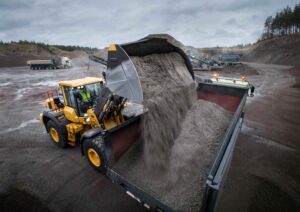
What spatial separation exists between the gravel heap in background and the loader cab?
1.58 metres

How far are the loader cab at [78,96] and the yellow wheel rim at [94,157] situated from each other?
111 centimetres

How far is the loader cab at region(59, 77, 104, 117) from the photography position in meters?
4.11

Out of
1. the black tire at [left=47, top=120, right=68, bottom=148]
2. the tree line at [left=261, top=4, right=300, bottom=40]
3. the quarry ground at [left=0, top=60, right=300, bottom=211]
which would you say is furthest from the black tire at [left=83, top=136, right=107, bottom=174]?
the tree line at [left=261, top=4, right=300, bottom=40]

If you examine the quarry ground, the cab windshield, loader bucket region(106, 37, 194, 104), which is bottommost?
the quarry ground

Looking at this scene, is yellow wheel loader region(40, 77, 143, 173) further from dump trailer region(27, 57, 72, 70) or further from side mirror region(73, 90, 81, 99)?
dump trailer region(27, 57, 72, 70)

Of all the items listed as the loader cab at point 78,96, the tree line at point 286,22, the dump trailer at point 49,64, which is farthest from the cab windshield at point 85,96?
the tree line at point 286,22

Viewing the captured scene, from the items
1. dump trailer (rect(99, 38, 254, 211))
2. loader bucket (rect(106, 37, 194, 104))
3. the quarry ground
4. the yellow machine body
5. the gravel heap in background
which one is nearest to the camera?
dump trailer (rect(99, 38, 254, 211))

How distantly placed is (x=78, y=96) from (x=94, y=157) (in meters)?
1.54

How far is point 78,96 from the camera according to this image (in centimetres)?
412

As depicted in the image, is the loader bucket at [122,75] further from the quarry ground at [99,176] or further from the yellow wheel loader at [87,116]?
the quarry ground at [99,176]

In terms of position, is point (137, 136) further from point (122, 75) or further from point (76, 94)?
point (76, 94)

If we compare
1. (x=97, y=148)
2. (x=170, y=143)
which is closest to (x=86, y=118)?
(x=97, y=148)

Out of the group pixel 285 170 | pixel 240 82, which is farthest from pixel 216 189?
pixel 240 82

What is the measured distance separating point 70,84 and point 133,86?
7.28 feet
